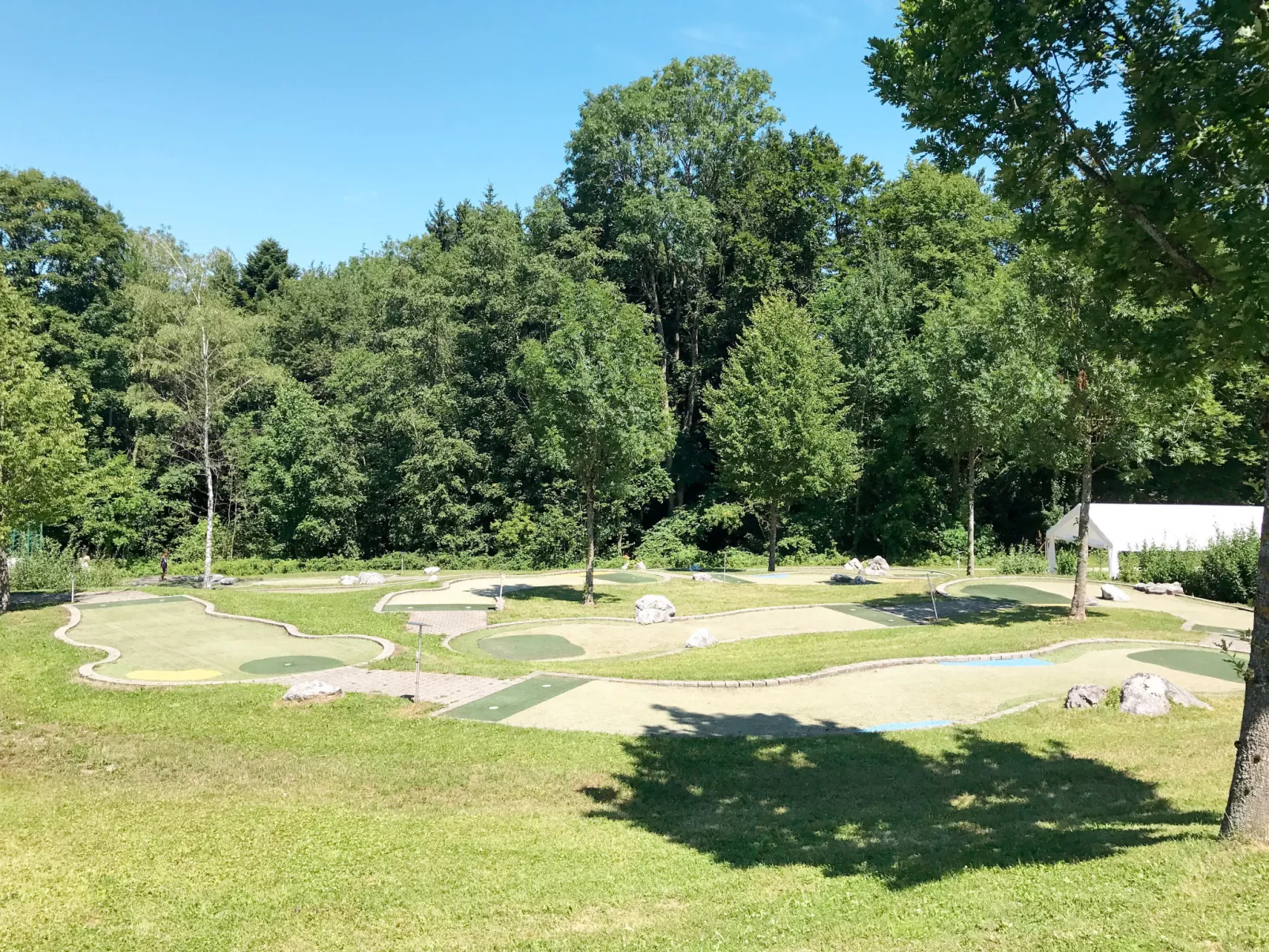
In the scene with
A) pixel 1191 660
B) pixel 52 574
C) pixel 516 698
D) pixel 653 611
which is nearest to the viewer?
pixel 516 698

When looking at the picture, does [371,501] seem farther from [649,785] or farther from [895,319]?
[649,785]

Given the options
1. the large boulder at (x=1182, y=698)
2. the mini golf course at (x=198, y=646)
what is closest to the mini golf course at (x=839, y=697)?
the large boulder at (x=1182, y=698)

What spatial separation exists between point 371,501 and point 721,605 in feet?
82.1

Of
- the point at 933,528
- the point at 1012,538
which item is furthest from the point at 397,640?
the point at 1012,538

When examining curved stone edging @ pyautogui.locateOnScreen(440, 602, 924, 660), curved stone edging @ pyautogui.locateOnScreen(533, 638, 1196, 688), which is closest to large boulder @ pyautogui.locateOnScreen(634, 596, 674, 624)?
curved stone edging @ pyautogui.locateOnScreen(440, 602, 924, 660)

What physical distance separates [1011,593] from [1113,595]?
9.12 ft

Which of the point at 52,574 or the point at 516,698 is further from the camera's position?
the point at 52,574

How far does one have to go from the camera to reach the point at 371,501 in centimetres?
4238

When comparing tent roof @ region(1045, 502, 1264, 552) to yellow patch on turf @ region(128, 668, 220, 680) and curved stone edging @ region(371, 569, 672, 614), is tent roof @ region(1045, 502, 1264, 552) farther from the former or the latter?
yellow patch on turf @ region(128, 668, 220, 680)

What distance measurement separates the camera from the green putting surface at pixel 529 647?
17.3 m

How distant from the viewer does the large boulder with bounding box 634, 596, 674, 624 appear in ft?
69.4

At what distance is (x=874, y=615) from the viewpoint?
2181cm

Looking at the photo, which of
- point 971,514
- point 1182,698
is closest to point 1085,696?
point 1182,698

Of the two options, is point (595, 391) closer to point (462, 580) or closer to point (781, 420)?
point (462, 580)
